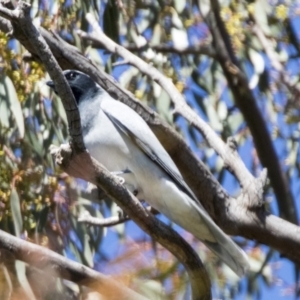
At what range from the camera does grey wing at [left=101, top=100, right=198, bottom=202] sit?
3.46m

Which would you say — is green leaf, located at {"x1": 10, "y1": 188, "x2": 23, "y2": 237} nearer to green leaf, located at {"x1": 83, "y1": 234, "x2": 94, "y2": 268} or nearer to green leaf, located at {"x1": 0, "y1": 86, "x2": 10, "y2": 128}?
green leaf, located at {"x1": 0, "y1": 86, "x2": 10, "y2": 128}

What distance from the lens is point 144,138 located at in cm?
351

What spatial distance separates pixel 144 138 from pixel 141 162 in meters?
0.10

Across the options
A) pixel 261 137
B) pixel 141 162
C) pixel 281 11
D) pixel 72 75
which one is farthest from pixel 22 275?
pixel 281 11

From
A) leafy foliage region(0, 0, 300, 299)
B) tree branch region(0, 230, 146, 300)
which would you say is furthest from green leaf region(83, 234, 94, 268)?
tree branch region(0, 230, 146, 300)

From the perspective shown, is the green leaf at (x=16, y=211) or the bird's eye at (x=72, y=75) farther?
the bird's eye at (x=72, y=75)

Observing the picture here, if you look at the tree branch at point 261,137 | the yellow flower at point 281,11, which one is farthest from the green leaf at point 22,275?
the yellow flower at point 281,11

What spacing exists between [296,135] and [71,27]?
4.98 ft

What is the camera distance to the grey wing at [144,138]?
3.46 meters

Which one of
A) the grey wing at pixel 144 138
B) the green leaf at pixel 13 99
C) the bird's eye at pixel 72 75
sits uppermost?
the bird's eye at pixel 72 75

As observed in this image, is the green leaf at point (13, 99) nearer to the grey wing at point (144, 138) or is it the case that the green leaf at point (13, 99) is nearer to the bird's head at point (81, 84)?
the bird's head at point (81, 84)

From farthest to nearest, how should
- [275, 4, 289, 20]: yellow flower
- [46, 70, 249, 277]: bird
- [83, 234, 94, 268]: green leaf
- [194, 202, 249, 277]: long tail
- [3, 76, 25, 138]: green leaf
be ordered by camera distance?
[275, 4, 289, 20]: yellow flower
[83, 234, 94, 268]: green leaf
[3, 76, 25, 138]: green leaf
[46, 70, 249, 277]: bird
[194, 202, 249, 277]: long tail

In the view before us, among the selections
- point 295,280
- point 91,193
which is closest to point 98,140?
point 91,193

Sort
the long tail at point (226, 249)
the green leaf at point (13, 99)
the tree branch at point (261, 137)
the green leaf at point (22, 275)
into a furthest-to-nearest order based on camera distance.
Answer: the tree branch at point (261, 137)
the green leaf at point (13, 99)
the long tail at point (226, 249)
the green leaf at point (22, 275)
